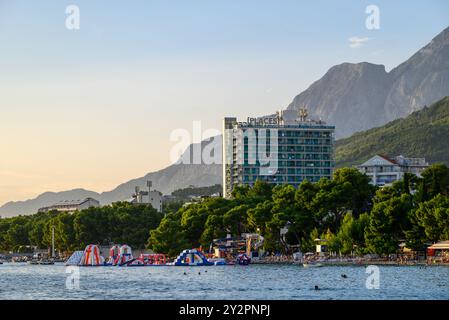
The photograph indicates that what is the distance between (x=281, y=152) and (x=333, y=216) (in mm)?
53829

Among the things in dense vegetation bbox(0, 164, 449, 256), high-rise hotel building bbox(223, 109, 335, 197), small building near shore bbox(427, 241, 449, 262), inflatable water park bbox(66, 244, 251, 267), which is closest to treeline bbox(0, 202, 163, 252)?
dense vegetation bbox(0, 164, 449, 256)

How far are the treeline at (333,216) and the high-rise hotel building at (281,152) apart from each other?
3056cm

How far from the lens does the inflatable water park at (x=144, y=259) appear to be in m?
103

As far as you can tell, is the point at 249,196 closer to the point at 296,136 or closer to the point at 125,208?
the point at 125,208

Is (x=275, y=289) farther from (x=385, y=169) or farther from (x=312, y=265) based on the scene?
(x=385, y=169)

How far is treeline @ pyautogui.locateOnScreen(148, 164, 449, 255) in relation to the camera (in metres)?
88.7

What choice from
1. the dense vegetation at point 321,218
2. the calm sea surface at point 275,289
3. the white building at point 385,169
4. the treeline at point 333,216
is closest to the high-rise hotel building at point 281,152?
the white building at point 385,169

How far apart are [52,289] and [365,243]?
141 ft

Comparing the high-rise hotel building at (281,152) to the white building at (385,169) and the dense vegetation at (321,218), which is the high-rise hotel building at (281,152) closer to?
the white building at (385,169)

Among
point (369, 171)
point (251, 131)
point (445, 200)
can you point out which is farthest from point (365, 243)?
point (369, 171)

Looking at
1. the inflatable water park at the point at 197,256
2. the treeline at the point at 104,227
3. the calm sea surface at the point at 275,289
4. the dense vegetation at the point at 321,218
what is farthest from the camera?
the treeline at the point at 104,227

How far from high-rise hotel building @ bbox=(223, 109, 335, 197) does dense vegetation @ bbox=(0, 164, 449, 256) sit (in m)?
26.4

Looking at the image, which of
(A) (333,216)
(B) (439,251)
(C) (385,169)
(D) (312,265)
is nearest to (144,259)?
(A) (333,216)

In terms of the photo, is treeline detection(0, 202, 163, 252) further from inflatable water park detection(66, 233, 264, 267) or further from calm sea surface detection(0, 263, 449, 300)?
calm sea surface detection(0, 263, 449, 300)
